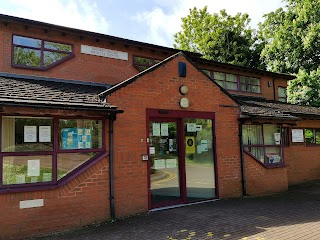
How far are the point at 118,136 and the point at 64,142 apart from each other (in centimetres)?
127

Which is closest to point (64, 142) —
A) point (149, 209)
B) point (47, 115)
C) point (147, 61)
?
point (47, 115)

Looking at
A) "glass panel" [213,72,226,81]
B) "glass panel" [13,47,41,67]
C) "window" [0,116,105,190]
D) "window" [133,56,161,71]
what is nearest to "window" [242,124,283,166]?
"glass panel" [213,72,226,81]

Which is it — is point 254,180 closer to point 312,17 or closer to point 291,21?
point 312,17

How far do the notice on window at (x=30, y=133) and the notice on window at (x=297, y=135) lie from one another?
35.4 ft

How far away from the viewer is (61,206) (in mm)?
6047

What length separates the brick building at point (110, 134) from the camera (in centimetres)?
592

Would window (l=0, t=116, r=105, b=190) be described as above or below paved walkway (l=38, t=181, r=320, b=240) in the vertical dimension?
above

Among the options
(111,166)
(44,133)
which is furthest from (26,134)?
(111,166)

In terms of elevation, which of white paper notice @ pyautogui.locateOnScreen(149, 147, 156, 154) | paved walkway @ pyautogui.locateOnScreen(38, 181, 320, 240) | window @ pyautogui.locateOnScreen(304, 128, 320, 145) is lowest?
paved walkway @ pyautogui.locateOnScreen(38, 181, 320, 240)

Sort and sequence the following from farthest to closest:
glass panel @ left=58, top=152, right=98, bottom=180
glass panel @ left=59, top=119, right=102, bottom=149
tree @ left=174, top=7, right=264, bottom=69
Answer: tree @ left=174, top=7, right=264, bottom=69 → glass panel @ left=59, top=119, right=102, bottom=149 → glass panel @ left=58, top=152, right=98, bottom=180

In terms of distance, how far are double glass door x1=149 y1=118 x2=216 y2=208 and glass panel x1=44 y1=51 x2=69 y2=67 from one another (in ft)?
13.2

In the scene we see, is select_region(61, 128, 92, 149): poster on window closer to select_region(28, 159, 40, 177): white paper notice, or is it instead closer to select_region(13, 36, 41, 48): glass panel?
select_region(28, 159, 40, 177): white paper notice

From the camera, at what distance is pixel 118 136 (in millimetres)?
7004

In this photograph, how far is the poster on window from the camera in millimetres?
6449
